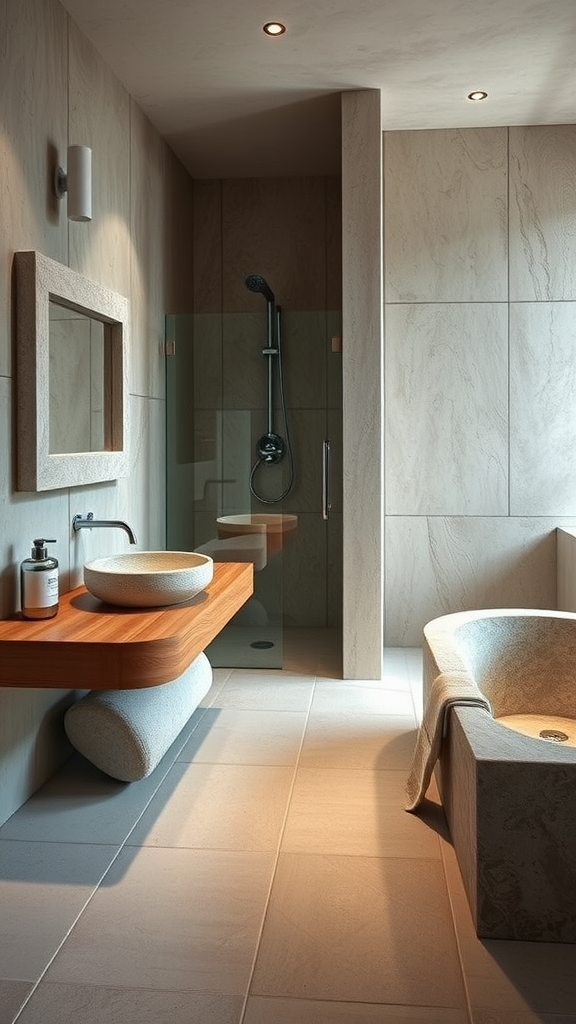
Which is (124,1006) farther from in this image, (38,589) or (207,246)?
(207,246)

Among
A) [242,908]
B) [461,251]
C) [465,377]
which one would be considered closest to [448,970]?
[242,908]

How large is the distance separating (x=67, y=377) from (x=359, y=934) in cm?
195

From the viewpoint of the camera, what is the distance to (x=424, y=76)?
3.88 metres

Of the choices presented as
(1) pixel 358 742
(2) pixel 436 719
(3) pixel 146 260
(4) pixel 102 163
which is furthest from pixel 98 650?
(3) pixel 146 260

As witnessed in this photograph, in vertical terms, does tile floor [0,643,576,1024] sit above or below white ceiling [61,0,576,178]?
below

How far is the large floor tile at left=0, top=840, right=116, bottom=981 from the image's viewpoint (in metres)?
2.01

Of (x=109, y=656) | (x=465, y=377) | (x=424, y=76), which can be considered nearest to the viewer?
(x=109, y=656)

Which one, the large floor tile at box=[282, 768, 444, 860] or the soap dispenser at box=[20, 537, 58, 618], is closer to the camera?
the large floor tile at box=[282, 768, 444, 860]

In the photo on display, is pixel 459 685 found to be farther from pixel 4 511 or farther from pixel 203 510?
pixel 203 510

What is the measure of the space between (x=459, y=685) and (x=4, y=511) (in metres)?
1.40

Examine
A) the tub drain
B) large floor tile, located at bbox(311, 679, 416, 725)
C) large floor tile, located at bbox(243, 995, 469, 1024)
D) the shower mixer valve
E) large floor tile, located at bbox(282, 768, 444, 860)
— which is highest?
the shower mixer valve

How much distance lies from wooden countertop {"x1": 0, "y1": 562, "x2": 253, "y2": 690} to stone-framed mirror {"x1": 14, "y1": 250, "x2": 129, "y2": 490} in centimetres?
48

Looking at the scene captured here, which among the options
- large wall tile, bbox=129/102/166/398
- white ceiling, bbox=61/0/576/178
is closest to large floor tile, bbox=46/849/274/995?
large wall tile, bbox=129/102/166/398

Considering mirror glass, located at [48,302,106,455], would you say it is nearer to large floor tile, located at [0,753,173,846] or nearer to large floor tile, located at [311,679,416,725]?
large floor tile, located at [0,753,173,846]
